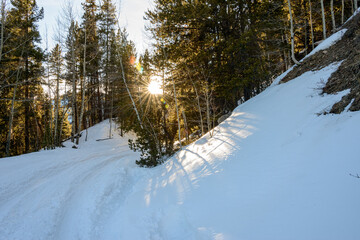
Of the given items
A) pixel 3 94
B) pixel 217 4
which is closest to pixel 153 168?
pixel 217 4

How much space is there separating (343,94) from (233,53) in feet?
25.4

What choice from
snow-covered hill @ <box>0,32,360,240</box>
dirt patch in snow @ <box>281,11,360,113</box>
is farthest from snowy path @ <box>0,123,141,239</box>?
dirt patch in snow @ <box>281,11,360,113</box>

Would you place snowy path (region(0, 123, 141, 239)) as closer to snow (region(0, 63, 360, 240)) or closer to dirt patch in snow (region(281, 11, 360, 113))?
snow (region(0, 63, 360, 240))

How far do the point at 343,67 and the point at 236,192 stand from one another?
19.0 feet

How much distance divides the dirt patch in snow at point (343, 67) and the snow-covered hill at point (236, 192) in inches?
12.7

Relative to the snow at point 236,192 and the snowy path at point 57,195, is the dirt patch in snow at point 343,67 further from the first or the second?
the snowy path at point 57,195

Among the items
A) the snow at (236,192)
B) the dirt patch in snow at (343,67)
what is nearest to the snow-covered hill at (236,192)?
the snow at (236,192)

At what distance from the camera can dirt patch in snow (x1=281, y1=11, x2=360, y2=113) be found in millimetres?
4020

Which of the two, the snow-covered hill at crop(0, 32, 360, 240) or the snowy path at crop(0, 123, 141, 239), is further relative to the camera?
the snowy path at crop(0, 123, 141, 239)

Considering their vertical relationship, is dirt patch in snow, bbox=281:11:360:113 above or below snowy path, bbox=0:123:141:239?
above

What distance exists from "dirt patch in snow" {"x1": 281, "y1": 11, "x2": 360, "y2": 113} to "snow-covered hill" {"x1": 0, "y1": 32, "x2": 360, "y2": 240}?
0.32m

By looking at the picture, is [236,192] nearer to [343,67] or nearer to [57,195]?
[57,195]

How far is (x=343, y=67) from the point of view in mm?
5844

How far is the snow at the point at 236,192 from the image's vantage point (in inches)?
93.9
